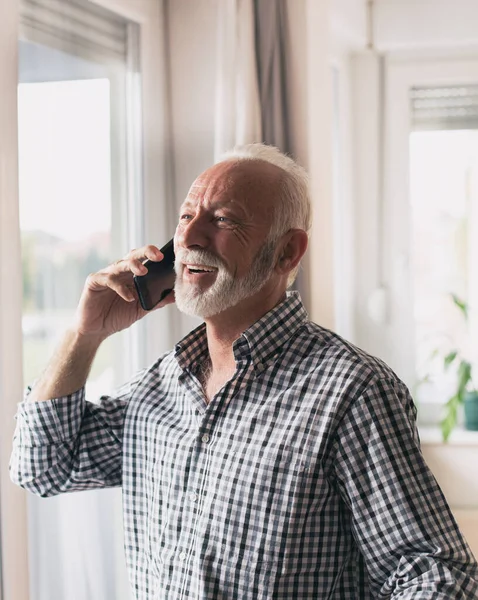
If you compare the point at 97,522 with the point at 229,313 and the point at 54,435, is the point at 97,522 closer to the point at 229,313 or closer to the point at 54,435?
the point at 54,435

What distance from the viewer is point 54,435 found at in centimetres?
141

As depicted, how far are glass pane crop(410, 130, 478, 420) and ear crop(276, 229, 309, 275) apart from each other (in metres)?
1.96

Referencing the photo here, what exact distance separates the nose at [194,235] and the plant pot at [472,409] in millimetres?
2181

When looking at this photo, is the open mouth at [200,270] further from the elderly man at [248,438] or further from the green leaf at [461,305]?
the green leaf at [461,305]

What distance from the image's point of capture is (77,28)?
6.09 feet

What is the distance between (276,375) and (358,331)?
2113 millimetres

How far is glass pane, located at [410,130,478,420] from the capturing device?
3219 mm

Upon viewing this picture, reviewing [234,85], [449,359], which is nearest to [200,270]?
[234,85]

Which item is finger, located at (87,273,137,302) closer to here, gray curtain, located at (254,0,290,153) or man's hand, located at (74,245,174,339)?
man's hand, located at (74,245,174,339)

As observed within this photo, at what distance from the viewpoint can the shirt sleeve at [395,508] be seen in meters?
1.08

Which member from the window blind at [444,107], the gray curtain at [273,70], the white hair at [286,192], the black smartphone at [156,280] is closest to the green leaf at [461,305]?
the window blind at [444,107]

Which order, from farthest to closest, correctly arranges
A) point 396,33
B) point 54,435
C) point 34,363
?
1. point 396,33
2. point 34,363
3. point 54,435

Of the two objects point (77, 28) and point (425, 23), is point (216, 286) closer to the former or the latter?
point (77, 28)

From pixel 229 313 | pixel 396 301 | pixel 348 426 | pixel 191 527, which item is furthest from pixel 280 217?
pixel 396 301
